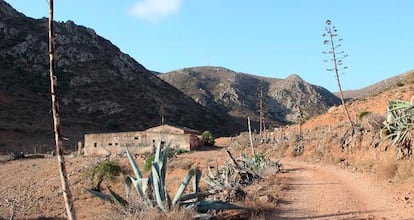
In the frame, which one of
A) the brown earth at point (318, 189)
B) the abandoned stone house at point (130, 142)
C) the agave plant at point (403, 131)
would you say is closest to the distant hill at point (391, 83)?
the abandoned stone house at point (130, 142)

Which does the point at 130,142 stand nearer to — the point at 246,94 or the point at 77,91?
the point at 77,91

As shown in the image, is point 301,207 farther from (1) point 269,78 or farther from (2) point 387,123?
(1) point 269,78

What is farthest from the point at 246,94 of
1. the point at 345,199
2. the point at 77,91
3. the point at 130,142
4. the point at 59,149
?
the point at 59,149

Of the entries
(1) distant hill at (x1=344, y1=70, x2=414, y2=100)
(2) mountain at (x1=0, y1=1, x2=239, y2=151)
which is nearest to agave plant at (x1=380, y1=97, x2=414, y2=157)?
(1) distant hill at (x1=344, y1=70, x2=414, y2=100)

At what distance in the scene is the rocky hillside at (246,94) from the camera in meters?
119

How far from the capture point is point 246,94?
132 m

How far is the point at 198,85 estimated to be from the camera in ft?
429

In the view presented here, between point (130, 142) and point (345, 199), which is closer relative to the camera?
point (345, 199)

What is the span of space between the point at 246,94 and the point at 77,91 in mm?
61753

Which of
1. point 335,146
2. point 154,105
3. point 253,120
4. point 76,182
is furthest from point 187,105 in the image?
point 335,146

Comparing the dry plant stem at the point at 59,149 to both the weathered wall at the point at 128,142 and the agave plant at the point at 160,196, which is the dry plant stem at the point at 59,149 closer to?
the agave plant at the point at 160,196

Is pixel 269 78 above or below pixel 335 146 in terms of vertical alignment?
above

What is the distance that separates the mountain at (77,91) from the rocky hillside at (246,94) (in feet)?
65.8

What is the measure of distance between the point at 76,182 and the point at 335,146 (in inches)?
759
